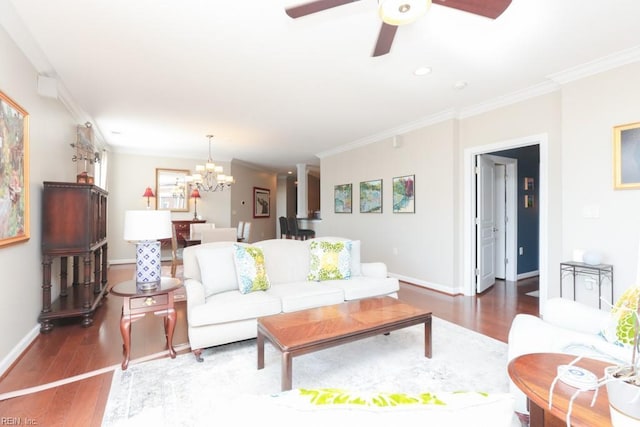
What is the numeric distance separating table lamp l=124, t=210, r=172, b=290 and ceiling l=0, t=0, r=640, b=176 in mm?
1427

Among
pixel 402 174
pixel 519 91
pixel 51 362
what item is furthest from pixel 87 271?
pixel 519 91

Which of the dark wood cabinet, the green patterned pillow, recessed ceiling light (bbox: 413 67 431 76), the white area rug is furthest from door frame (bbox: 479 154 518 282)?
the dark wood cabinet

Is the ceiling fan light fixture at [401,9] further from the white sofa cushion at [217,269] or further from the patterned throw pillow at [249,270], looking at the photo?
the white sofa cushion at [217,269]

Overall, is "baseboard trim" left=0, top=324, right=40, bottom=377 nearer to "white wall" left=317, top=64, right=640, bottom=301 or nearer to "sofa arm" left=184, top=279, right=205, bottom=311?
"sofa arm" left=184, top=279, right=205, bottom=311

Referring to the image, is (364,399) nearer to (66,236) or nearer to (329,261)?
(329,261)

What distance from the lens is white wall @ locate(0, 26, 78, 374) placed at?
2.30 m

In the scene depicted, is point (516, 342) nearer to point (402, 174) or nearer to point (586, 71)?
point (586, 71)

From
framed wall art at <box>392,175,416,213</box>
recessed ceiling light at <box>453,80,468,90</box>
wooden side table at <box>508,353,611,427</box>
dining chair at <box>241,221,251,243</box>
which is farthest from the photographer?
dining chair at <box>241,221,251,243</box>

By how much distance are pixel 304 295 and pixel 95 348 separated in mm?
1785

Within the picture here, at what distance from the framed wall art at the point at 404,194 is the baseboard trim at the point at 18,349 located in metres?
4.69

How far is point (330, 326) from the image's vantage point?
2123 mm

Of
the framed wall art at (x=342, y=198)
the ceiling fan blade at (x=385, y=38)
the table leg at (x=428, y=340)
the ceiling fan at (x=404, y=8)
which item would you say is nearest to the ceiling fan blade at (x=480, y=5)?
the ceiling fan at (x=404, y=8)

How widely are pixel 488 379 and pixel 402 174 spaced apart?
11.6 feet

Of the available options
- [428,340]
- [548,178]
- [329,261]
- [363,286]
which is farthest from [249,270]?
[548,178]
